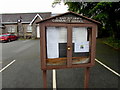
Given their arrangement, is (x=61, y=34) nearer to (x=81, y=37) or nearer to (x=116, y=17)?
(x=81, y=37)

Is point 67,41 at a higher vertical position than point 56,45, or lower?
higher

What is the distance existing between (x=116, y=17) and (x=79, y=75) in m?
10.8

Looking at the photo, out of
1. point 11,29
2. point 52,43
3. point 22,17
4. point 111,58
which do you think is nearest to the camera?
point 52,43

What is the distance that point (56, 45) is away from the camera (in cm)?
335

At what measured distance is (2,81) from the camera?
194 inches

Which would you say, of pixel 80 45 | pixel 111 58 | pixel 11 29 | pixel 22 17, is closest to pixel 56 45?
pixel 80 45

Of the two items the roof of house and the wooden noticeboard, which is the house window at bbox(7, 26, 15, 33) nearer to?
the roof of house

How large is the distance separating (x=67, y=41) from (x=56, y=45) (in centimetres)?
35

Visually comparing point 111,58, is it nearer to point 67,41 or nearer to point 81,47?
point 81,47

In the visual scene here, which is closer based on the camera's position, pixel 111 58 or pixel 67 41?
pixel 67 41

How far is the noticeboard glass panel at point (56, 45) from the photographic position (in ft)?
10.7

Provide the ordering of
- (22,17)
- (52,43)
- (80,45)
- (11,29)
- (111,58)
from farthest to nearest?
(22,17) < (11,29) < (111,58) < (80,45) < (52,43)

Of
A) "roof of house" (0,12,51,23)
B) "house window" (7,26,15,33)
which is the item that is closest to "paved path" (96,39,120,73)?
"roof of house" (0,12,51,23)

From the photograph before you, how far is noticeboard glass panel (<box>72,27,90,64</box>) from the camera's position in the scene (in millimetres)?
3412
